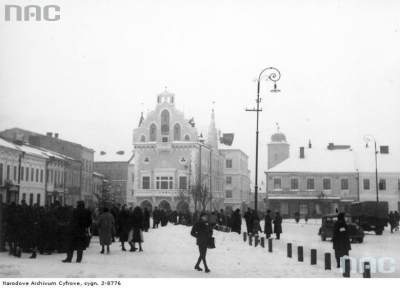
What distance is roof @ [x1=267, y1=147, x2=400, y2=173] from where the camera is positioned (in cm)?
7556

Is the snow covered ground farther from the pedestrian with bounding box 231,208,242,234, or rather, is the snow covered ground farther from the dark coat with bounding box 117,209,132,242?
the pedestrian with bounding box 231,208,242,234

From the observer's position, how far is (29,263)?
17.2m

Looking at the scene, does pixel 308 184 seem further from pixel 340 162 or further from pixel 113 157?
pixel 113 157

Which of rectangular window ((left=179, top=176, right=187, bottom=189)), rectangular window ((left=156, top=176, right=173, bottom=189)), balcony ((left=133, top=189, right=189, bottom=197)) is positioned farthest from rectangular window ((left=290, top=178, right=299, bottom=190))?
rectangular window ((left=156, top=176, right=173, bottom=189))

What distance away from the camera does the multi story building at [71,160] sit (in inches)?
2591

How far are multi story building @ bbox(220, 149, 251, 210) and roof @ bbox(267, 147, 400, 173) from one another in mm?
24533

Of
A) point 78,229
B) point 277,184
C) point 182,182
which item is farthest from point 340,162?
point 78,229

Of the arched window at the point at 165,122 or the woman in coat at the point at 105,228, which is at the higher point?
the arched window at the point at 165,122

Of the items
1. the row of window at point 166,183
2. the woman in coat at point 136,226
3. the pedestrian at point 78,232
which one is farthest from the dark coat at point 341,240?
the row of window at point 166,183

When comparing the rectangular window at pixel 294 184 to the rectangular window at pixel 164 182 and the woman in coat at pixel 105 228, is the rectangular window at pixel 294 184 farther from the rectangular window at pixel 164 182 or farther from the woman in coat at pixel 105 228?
the woman in coat at pixel 105 228

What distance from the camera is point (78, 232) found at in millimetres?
17828

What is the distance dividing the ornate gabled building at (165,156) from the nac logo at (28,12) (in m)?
61.3

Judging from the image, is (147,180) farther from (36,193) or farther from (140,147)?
(36,193)

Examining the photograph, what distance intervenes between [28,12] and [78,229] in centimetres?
590
